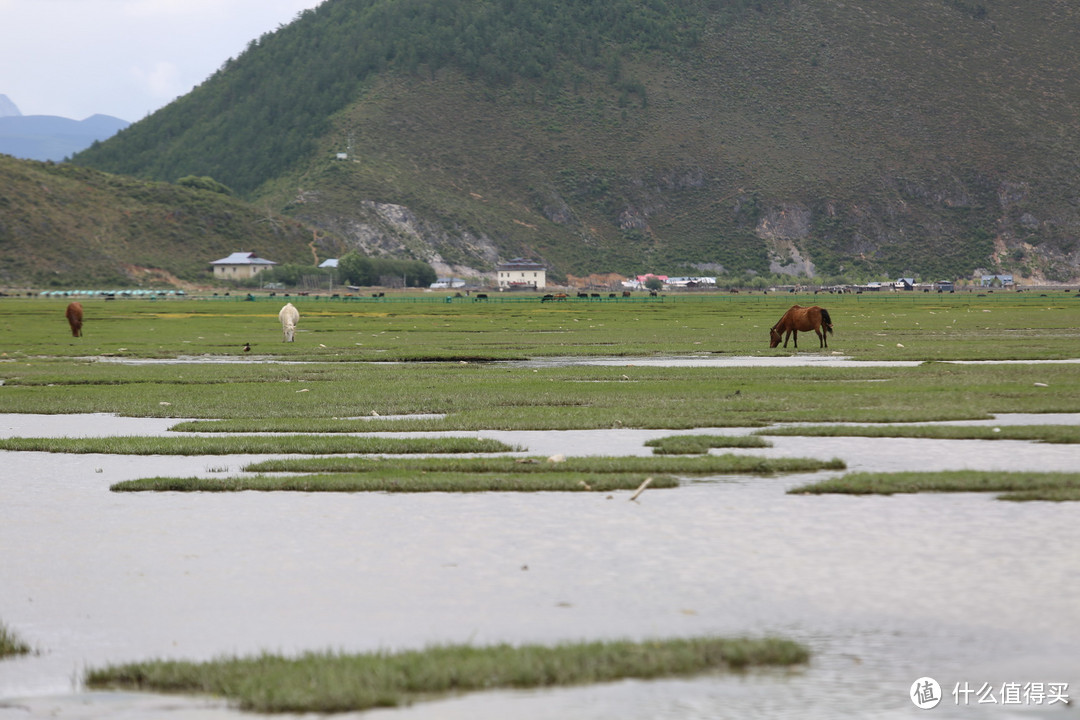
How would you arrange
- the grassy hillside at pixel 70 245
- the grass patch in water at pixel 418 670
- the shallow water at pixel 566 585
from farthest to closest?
the grassy hillside at pixel 70 245 < the shallow water at pixel 566 585 < the grass patch in water at pixel 418 670

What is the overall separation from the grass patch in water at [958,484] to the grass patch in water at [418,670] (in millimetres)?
6451

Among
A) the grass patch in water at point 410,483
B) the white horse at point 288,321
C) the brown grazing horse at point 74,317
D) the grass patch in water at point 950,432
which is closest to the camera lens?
the grass patch in water at point 410,483

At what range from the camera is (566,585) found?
1070cm

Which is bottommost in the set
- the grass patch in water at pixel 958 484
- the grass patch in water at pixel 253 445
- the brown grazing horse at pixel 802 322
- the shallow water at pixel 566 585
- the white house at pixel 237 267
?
the shallow water at pixel 566 585

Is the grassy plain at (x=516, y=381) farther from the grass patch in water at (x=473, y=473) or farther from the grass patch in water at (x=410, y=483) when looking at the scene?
the grass patch in water at (x=410, y=483)

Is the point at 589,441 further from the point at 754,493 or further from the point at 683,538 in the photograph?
the point at 683,538

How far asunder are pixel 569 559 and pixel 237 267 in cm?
19208

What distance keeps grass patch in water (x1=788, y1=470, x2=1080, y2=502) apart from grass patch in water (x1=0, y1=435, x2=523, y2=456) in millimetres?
5695

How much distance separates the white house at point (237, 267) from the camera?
195 meters

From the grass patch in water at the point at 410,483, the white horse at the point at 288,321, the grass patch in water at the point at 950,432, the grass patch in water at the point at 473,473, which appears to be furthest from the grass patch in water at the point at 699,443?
the white horse at the point at 288,321

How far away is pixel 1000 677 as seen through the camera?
8.15m

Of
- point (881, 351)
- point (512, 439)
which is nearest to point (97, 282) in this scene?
point (881, 351)

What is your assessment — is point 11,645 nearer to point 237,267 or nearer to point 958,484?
point 958,484

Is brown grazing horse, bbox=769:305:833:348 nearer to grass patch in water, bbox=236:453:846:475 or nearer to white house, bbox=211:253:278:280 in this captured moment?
grass patch in water, bbox=236:453:846:475
